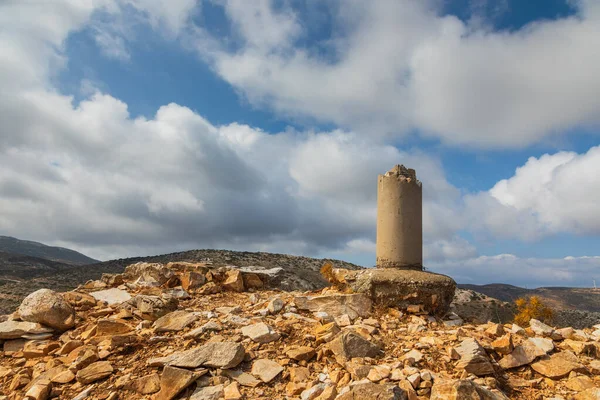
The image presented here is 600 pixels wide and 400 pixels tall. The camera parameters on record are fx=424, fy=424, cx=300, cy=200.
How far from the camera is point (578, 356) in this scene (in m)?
6.96

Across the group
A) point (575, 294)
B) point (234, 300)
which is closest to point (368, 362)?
point (234, 300)

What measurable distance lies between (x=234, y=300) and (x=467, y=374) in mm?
5584

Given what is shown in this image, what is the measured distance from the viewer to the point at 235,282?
1107 centimetres

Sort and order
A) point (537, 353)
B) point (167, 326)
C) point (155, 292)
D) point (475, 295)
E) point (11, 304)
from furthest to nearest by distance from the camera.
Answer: point (475, 295)
point (11, 304)
point (155, 292)
point (167, 326)
point (537, 353)

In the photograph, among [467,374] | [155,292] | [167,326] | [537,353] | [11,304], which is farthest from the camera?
[11,304]

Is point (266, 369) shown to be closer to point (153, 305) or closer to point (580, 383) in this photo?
point (153, 305)

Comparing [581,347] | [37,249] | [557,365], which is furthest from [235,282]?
[37,249]

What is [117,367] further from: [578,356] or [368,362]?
[578,356]

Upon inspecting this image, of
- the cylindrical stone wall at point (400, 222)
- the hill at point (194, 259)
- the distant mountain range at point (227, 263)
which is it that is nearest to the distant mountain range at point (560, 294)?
the distant mountain range at point (227, 263)

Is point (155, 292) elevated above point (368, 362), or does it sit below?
above

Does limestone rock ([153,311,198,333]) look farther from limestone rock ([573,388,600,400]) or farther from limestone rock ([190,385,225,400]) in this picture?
limestone rock ([573,388,600,400])

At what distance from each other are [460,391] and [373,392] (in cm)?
108

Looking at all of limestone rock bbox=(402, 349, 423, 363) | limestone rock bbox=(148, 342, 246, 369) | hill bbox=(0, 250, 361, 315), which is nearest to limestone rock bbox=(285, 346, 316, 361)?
limestone rock bbox=(148, 342, 246, 369)

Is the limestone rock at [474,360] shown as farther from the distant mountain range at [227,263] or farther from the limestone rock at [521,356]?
the distant mountain range at [227,263]
